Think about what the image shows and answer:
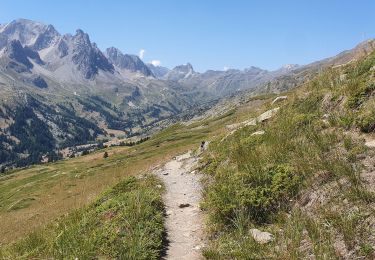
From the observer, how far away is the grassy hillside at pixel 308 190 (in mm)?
9828

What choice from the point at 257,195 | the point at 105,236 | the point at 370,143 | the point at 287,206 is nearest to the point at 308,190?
the point at 287,206

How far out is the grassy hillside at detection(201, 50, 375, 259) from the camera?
983cm

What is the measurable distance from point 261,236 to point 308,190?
7.91 feet

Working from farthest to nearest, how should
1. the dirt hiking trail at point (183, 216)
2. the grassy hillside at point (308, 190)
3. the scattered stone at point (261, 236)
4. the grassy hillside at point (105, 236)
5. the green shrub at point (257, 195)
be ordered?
1. the green shrub at point (257, 195)
2. the dirt hiking trail at point (183, 216)
3. the scattered stone at point (261, 236)
4. the grassy hillside at point (105, 236)
5. the grassy hillside at point (308, 190)

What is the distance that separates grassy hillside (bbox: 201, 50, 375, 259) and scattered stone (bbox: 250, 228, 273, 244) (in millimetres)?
182

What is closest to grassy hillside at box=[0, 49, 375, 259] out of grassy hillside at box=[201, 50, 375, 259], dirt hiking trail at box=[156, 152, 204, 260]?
grassy hillside at box=[201, 50, 375, 259]

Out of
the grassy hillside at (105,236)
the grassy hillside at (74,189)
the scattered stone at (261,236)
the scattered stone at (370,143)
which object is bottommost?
the grassy hillside at (74,189)

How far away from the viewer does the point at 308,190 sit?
1262 centimetres

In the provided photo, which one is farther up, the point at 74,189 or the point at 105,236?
the point at 105,236

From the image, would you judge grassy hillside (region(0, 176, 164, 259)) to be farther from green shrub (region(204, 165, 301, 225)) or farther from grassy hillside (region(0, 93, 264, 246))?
green shrub (region(204, 165, 301, 225))

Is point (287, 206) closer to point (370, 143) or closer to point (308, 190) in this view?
point (308, 190)

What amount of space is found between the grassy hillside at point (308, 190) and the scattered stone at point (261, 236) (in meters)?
0.18

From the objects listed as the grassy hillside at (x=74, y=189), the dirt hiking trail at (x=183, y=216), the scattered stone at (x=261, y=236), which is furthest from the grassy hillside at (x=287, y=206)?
the grassy hillside at (x=74, y=189)

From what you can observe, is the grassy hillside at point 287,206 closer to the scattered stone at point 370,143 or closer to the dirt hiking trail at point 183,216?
the scattered stone at point 370,143
